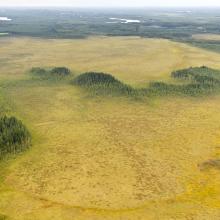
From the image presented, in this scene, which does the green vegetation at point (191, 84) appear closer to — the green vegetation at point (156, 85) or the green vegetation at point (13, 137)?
the green vegetation at point (156, 85)

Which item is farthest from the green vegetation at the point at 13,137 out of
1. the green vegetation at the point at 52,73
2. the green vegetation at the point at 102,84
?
the green vegetation at the point at 52,73

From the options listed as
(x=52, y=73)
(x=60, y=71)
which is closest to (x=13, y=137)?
(x=52, y=73)

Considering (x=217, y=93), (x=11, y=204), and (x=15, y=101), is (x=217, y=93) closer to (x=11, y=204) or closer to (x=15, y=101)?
(x=15, y=101)

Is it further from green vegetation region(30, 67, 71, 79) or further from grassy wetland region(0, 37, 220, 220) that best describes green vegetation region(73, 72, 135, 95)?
green vegetation region(30, 67, 71, 79)

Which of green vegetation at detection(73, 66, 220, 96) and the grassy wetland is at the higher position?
green vegetation at detection(73, 66, 220, 96)

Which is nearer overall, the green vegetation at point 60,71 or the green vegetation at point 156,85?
the green vegetation at point 156,85

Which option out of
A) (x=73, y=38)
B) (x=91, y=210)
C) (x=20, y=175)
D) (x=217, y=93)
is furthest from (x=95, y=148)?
(x=73, y=38)

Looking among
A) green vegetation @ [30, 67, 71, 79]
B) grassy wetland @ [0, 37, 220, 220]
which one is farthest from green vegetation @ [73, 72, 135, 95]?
green vegetation @ [30, 67, 71, 79]

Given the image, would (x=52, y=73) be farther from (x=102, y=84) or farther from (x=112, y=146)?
(x=112, y=146)
